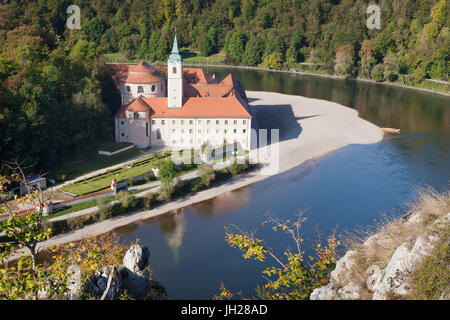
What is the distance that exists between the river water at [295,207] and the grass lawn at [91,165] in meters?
7.77

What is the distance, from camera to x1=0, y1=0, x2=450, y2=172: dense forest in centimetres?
3378

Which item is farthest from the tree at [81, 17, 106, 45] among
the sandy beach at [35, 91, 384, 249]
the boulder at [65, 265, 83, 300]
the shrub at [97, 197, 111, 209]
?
the boulder at [65, 265, 83, 300]

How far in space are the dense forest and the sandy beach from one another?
28.2ft

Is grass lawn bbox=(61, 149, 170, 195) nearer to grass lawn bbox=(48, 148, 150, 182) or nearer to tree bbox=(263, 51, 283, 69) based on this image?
grass lawn bbox=(48, 148, 150, 182)

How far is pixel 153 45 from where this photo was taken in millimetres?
96250

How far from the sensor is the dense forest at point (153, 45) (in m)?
33.8

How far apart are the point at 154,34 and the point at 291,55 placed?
92.1ft

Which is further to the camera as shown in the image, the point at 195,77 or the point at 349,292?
the point at 195,77

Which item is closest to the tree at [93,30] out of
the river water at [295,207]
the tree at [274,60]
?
the tree at [274,60]

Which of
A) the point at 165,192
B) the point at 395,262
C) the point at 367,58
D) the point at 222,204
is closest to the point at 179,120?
the point at 165,192

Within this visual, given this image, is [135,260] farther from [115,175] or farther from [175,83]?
[175,83]

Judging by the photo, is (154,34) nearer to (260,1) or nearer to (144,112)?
(260,1)

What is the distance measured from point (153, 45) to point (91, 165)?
6505cm
